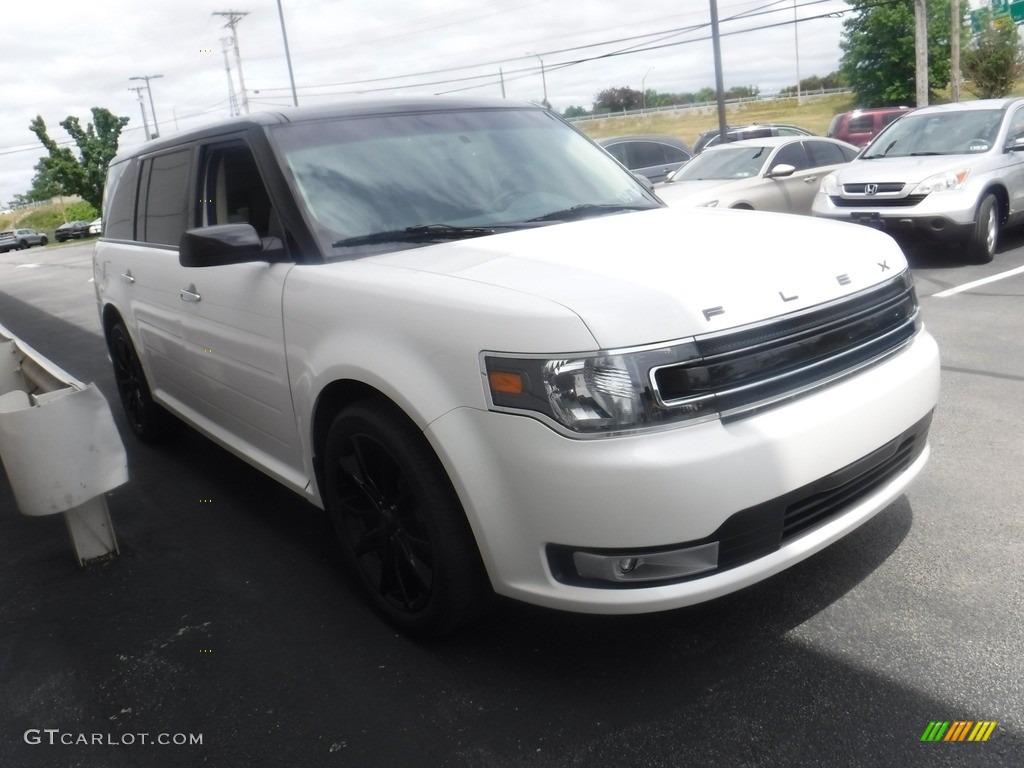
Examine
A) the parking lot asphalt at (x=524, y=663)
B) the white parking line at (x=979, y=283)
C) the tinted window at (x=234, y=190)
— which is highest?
the tinted window at (x=234, y=190)

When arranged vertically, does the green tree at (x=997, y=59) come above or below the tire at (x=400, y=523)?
above

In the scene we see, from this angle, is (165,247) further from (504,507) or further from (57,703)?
(504,507)

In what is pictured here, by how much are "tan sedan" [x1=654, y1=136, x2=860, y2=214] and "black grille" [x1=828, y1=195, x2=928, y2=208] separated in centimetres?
65

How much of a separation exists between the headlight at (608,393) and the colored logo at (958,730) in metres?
0.99

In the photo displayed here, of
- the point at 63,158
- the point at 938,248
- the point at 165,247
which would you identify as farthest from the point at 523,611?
the point at 63,158

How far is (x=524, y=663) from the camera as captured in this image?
2.88 m

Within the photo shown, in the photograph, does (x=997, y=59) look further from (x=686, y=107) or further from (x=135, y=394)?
(x=135, y=394)

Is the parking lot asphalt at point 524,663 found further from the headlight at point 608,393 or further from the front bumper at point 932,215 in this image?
the front bumper at point 932,215

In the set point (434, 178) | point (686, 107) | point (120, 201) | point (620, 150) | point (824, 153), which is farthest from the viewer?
point (686, 107)

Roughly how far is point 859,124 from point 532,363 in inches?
1203

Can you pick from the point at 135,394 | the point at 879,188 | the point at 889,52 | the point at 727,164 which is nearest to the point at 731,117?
the point at 889,52

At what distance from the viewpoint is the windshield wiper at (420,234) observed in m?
3.29

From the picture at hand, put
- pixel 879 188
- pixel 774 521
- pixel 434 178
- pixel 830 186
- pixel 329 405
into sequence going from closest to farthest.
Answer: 1. pixel 774 521
2. pixel 329 405
3. pixel 434 178
4. pixel 879 188
5. pixel 830 186

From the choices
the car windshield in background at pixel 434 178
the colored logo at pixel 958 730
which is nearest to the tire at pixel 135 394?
the car windshield in background at pixel 434 178
